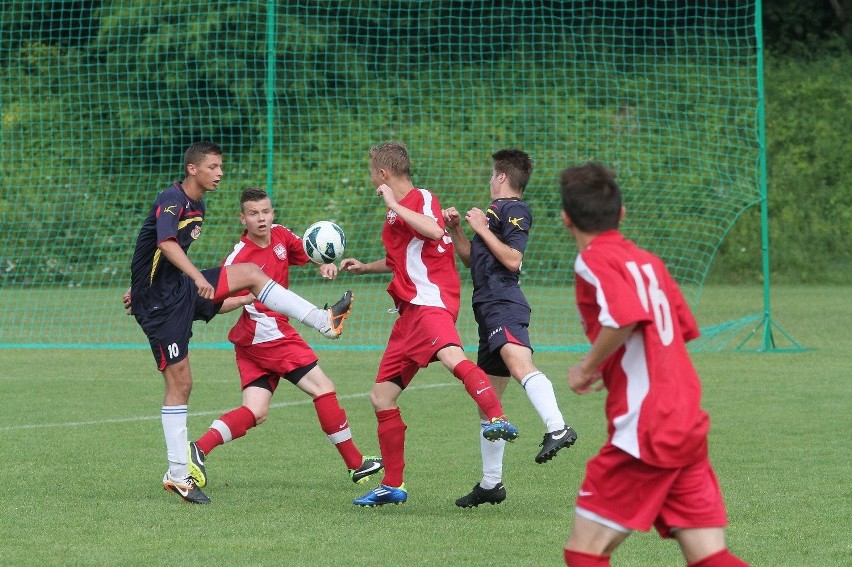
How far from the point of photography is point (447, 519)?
19.0ft

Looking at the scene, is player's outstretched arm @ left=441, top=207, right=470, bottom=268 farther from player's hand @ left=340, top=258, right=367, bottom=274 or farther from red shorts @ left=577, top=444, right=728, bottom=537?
red shorts @ left=577, top=444, right=728, bottom=537

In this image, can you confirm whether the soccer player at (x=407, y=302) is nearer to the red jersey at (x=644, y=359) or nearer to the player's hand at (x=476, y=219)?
the player's hand at (x=476, y=219)

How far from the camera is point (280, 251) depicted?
285 inches

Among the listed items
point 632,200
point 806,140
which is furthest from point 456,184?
point 806,140

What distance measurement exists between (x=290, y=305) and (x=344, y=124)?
14.1m

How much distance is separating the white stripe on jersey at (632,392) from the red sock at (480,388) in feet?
7.02

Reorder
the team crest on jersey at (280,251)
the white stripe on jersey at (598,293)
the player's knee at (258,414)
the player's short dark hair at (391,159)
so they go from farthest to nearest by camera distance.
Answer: the team crest on jersey at (280,251) < the player's knee at (258,414) < the player's short dark hair at (391,159) < the white stripe on jersey at (598,293)

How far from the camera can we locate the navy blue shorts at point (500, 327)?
6.28 meters

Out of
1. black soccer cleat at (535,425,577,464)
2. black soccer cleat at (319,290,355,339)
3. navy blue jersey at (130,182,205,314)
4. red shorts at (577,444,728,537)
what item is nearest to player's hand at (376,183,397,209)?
black soccer cleat at (319,290,355,339)

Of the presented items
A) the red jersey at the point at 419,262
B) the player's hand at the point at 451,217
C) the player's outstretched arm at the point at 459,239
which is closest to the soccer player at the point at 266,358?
the red jersey at the point at 419,262

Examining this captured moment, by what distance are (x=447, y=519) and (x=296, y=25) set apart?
1569cm

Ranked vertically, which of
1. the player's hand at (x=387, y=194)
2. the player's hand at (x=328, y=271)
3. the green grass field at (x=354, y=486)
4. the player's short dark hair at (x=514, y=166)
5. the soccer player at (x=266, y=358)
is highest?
the player's short dark hair at (x=514, y=166)

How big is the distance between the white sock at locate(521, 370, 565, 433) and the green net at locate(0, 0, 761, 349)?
1192 cm

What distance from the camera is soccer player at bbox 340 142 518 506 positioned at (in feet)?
20.0
